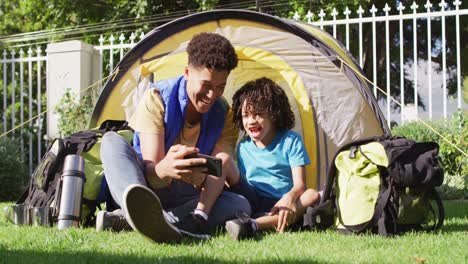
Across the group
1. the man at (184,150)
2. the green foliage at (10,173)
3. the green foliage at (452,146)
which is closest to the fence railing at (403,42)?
the green foliage at (452,146)

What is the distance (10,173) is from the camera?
20.9 feet

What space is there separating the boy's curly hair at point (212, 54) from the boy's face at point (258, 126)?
0.51 m

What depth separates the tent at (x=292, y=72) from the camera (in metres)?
4.12

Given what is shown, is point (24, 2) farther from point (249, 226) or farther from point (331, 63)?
point (249, 226)

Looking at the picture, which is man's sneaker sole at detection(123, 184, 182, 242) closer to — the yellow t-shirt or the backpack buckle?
the yellow t-shirt

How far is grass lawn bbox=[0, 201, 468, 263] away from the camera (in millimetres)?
2383

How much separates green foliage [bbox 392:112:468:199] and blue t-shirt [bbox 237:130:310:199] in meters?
2.39

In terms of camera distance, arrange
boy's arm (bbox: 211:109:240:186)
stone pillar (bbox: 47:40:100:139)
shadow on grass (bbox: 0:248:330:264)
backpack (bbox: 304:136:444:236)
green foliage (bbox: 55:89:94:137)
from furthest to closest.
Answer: stone pillar (bbox: 47:40:100:139) < green foliage (bbox: 55:89:94:137) < boy's arm (bbox: 211:109:240:186) < backpack (bbox: 304:136:444:236) < shadow on grass (bbox: 0:248:330:264)

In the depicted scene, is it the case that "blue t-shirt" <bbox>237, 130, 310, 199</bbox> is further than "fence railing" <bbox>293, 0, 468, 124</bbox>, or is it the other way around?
"fence railing" <bbox>293, 0, 468, 124</bbox>

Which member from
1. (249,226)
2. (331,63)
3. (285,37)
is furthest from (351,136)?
(249,226)

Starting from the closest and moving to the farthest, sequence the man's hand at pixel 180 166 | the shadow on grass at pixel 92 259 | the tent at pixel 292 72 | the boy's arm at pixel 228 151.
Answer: the shadow on grass at pixel 92 259 → the man's hand at pixel 180 166 → the boy's arm at pixel 228 151 → the tent at pixel 292 72

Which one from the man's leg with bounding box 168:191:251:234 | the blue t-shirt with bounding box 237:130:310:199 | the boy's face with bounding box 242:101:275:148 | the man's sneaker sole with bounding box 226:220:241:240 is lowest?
the man's sneaker sole with bounding box 226:220:241:240

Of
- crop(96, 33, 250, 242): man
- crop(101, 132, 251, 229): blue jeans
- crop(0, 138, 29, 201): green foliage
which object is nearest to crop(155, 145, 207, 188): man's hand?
crop(96, 33, 250, 242): man

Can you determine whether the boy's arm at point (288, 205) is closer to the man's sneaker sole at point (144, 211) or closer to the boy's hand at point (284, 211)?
the boy's hand at point (284, 211)
